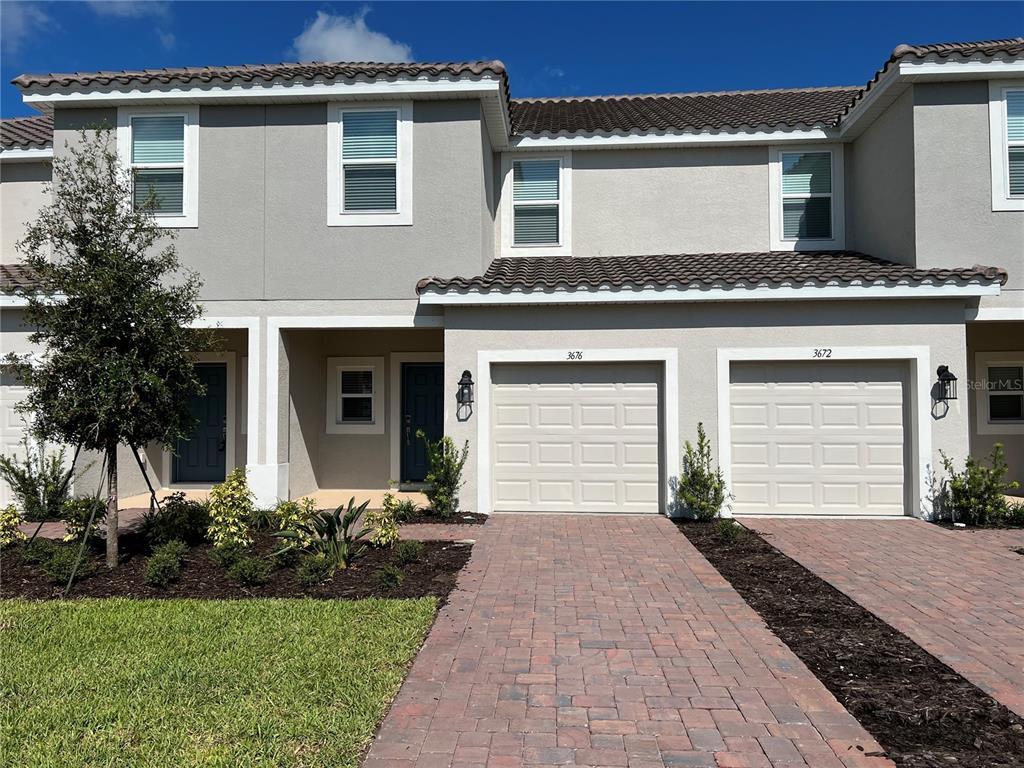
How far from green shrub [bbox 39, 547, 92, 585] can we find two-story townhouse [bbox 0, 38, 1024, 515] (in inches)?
145

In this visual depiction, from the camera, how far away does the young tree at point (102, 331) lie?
648 cm

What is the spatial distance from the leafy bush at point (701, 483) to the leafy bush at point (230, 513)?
5853 millimetres

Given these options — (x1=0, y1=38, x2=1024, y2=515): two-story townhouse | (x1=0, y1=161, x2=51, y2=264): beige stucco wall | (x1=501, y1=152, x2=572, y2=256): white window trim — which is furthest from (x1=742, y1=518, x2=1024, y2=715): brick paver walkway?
(x1=0, y1=161, x2=51, y2=264): beige stucco wall

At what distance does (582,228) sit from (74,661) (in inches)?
395

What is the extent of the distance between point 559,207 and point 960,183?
6.32 meters

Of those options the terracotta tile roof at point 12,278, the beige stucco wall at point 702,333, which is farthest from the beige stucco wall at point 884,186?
the terracotta tile roof at point 12,278

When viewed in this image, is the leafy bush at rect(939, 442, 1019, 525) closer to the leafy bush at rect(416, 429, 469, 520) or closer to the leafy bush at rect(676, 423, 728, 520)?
the leafy bush at rect(676, 423, 728, 520)

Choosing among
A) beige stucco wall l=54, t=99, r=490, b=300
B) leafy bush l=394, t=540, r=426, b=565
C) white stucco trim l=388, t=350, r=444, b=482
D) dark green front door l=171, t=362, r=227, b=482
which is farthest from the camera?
white stucco trim l=388, t=350, r=444, b=482

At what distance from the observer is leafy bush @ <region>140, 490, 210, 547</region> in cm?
774

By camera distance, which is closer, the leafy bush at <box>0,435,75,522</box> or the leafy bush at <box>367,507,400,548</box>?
the leafy bush at <box>367,507,400,548</box>

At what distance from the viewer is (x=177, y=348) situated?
22.7 ft

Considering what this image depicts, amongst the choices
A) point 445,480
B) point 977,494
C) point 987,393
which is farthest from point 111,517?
point 987,393

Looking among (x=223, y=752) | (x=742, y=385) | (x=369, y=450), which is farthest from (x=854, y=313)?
(x=223, y=752)

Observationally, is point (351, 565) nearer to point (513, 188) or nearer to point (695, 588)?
point (695, 588)
